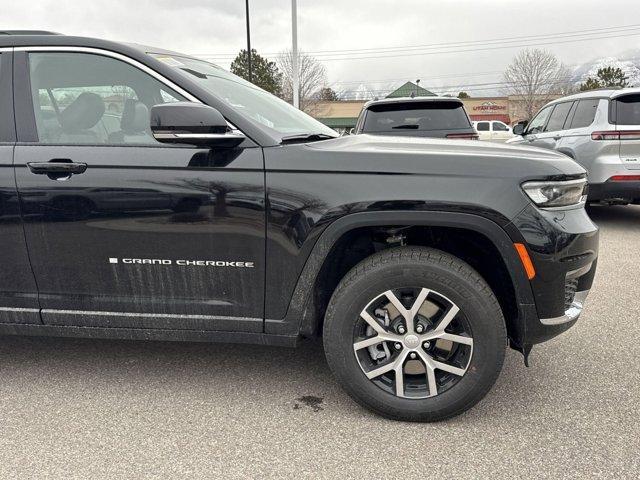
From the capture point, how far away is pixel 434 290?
240 centimetres

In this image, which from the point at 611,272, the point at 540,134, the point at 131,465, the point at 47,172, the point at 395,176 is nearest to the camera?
the point at 131,465

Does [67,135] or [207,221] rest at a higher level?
[67,135]

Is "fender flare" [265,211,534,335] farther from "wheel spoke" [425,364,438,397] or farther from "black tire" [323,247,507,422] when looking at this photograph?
"wheel spoke" [425,364,438,397]

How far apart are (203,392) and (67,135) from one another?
1547 millimetres

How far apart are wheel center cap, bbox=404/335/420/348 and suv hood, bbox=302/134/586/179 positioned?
2.59 feet

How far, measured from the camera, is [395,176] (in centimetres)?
238

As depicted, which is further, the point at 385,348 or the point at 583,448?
the point at 385,348

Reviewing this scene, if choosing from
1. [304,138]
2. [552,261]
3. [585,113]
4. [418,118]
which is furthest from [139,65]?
[585,113]

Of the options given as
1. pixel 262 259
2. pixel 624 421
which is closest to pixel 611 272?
pixel 624 421

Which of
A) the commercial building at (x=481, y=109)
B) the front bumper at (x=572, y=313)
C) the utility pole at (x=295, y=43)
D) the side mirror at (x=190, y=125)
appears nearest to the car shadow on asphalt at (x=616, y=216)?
the front bumper at (x=572, y=313)

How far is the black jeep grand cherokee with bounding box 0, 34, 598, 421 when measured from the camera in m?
2.37

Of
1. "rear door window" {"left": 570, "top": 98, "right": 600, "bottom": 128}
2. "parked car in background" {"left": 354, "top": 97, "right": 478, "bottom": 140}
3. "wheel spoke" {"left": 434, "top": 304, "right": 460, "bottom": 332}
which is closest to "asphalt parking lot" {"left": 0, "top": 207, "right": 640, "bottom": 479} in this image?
"wheel spoke" {"left": 434, "top": 304, "right": 460, "bottom": 332}

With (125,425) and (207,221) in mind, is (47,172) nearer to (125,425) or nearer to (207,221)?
(207,221)

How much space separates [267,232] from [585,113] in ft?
20.5
